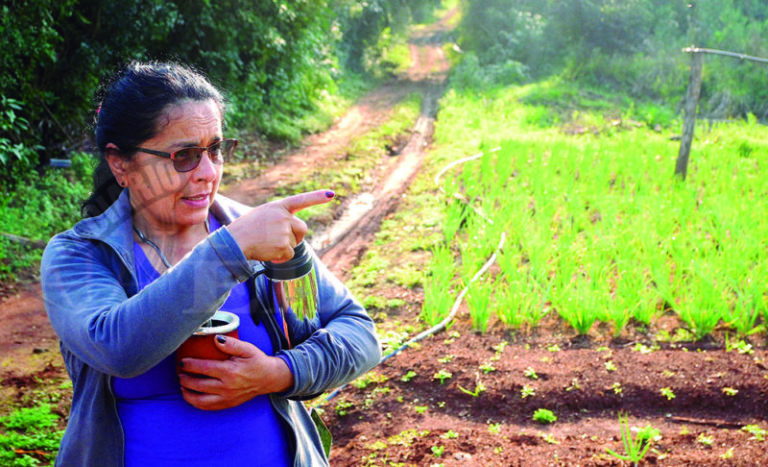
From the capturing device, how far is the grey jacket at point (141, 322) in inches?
41.0

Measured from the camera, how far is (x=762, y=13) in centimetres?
1479

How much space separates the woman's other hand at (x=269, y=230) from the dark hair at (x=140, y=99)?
1.27 ft

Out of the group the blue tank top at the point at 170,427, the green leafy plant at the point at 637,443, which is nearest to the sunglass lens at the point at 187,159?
the blue tank top at the point at 170,427

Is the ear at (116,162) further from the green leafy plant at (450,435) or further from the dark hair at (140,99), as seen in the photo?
the green leafy plant at (450,435)

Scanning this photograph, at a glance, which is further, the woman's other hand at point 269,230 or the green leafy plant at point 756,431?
the green leafy plant at point 756,431

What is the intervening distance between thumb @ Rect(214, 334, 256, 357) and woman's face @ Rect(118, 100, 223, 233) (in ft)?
1.13

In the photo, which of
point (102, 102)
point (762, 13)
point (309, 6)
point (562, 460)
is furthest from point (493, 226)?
point (762, 13)

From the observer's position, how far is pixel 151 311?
1.04 meters

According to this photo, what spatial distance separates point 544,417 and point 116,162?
2091 millimetres

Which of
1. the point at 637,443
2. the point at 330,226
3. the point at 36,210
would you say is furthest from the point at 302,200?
the point at 36,210

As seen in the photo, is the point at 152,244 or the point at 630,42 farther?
the point at 630,42

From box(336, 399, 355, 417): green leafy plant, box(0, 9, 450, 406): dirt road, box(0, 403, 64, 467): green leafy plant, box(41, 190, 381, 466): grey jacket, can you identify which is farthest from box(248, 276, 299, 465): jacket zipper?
box(0, 9, 450, 406): dirt road

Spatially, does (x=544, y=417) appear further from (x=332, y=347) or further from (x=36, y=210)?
(x=36, y=210)

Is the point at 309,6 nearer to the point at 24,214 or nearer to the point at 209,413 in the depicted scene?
the point at 24,214
